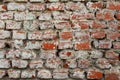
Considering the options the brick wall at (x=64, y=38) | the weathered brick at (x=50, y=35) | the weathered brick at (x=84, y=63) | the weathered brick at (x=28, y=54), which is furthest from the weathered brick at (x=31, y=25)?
the weathered brick at (x=84, y=63)

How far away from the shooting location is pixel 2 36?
245 cm

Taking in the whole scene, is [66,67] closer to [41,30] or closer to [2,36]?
[41,30]

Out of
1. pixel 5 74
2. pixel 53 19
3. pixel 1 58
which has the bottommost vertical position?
pixel 5 74

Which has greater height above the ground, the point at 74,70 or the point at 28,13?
the point at 28,13

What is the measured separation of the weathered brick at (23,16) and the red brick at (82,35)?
0.48 metres

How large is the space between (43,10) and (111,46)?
79 cm

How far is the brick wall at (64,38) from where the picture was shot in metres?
2.43

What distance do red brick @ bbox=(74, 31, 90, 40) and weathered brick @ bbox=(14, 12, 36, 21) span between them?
476 millimetres

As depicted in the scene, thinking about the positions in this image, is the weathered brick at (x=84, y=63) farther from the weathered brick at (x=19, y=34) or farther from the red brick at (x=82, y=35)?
the weathered brick at (x=19, y=34)

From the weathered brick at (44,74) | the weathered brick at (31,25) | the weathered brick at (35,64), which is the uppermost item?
the weathered brick at (31,25)

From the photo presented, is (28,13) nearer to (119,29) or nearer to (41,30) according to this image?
(41,30)

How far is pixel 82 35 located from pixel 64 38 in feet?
0.61

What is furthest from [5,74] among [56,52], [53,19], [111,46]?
[111,46]

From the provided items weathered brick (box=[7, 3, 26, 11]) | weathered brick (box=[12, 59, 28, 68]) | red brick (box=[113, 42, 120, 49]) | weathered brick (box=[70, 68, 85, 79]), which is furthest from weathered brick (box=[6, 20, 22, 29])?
red brick (box=[113, 42, 120, 49])
